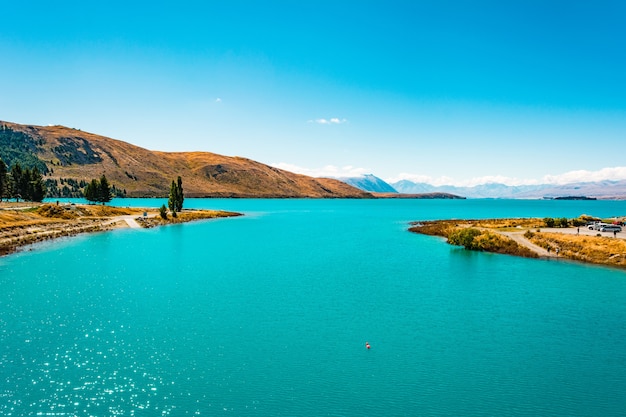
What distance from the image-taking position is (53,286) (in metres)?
49.6

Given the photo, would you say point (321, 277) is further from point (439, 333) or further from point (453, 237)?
point (453, 237)

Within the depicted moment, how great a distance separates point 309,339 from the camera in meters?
33.4

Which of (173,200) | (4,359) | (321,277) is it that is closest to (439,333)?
(321,277)

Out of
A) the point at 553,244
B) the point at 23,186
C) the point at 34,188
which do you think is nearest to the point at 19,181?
the point at 23,186

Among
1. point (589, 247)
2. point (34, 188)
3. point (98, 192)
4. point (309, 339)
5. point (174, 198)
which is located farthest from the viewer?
point (98, 192)

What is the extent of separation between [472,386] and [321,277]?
3368cm

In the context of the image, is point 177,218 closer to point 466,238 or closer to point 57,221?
point 57,221

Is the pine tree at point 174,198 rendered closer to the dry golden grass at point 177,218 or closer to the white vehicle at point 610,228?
the dry golden grass at point 177,218

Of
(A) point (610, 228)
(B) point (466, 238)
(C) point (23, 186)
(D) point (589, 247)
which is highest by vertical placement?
(C) point (23, 186)

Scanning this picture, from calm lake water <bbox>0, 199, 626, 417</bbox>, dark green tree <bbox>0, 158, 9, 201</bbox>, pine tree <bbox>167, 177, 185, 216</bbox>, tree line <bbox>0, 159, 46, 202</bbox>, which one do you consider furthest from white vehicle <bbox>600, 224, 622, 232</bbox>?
tree line <bbox>0, 159, 46, 202</bbox>

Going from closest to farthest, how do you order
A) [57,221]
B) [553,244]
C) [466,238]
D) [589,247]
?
[589,247] < [553,244] < [466,238] < [57,221]

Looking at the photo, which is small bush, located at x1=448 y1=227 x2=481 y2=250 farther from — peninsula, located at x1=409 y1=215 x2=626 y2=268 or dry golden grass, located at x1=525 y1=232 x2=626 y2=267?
dry golden grass, located at x1=525 y1=232 x2=626 y2=267

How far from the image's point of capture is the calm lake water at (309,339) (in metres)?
23.7

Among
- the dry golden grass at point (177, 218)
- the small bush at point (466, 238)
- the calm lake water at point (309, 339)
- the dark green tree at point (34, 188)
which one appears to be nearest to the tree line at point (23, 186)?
the dark green tree at point (34, 188)
